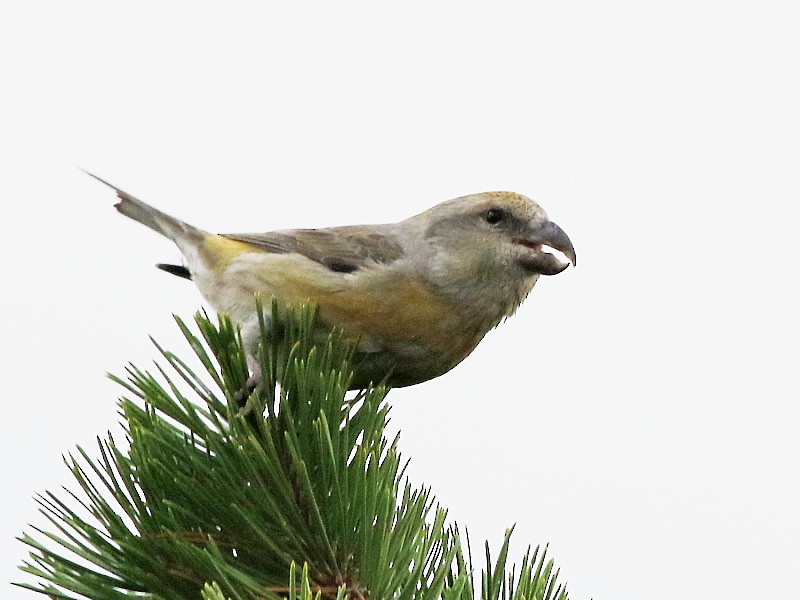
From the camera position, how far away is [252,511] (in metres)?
2.37

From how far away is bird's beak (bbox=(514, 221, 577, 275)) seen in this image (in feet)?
12.9

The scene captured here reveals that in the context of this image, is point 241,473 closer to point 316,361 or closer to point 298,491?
point 298,491

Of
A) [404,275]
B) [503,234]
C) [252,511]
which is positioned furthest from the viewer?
[503,234]

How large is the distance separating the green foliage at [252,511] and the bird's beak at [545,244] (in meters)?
1.59

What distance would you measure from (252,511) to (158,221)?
2687mm

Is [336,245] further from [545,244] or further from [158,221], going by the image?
[158,221]

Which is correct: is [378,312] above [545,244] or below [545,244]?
below

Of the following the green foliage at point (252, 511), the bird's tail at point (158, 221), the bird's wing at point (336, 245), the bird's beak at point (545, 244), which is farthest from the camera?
the bird's tail at point (158, 221)

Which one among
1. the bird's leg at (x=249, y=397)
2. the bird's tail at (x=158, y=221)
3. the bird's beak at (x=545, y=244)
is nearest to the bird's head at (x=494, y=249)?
the bird's beak at (x=545, y=244)

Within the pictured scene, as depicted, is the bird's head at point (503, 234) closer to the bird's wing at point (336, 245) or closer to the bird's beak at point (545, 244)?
the bird's beak at point (545, 244)

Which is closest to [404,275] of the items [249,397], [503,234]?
[503,234]

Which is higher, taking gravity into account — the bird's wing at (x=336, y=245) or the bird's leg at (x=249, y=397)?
the bird's wing at (x=336, y=245)

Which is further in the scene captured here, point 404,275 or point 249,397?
point 404,275

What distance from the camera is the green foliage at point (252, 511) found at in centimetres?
224
